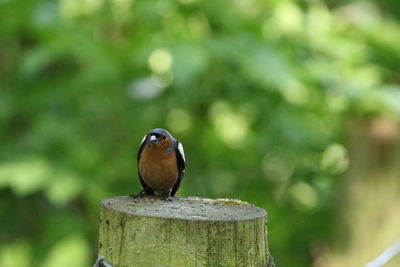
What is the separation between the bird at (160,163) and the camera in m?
2.79

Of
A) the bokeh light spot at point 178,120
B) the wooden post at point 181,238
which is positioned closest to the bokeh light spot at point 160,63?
the bokeh light spot at point 178,120

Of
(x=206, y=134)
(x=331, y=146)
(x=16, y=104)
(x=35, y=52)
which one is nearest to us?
(x=35, y=52)

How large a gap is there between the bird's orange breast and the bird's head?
29 mm

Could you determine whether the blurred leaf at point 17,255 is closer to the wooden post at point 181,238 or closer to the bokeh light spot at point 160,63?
the bokeh light spot at point 160,63

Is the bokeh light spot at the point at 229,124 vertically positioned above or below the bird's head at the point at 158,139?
below

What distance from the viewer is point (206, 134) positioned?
17.6ft

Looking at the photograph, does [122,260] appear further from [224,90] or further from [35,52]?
[224,90]

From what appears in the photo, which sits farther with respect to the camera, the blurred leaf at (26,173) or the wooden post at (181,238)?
the blurred leaf at (26,173)

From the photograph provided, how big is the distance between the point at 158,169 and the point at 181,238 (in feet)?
3.30

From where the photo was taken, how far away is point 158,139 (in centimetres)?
282

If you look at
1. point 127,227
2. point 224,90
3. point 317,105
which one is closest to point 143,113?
point 224,90

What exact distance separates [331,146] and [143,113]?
1.61 meters

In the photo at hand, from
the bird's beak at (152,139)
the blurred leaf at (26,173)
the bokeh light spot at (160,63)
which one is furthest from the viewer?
the bokeh light spot at (160,63)

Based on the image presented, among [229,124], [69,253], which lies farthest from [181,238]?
[229,124]
